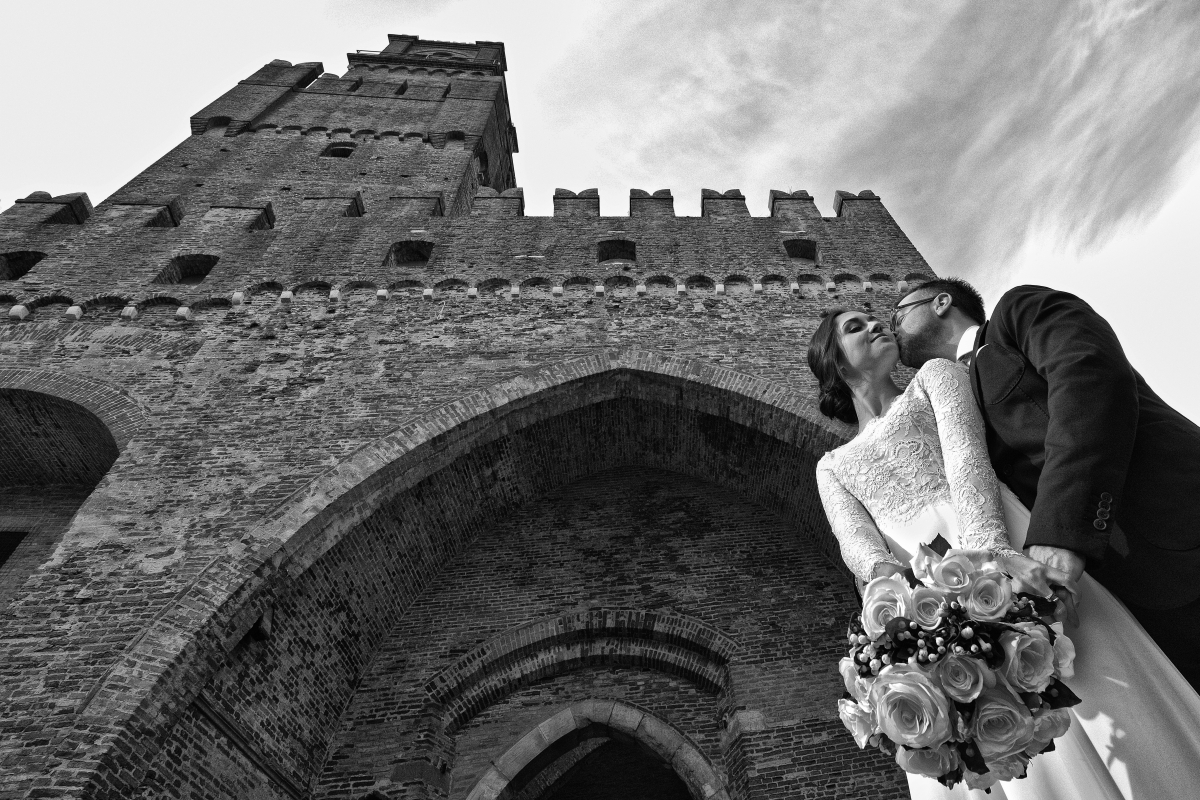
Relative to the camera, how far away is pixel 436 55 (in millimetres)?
25719

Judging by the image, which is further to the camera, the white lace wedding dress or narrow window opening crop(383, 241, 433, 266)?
narrow window opening crop(383, 241, 433, 266)

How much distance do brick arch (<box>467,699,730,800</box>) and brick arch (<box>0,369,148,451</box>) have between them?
174 inches

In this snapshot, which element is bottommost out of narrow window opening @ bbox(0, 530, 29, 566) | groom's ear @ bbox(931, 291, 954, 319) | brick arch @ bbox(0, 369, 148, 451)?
groom's ear @ bbox(931, 291, 954, 319)

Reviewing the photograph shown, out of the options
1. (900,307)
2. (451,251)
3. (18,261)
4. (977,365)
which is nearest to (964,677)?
(977,365)

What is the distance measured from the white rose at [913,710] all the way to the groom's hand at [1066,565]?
391 millimetres

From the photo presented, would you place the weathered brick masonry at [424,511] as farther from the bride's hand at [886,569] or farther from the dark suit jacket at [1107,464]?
the dark suit jacket at [1107,464]

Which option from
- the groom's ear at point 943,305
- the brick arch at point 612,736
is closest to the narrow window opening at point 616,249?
the brick arch at point 612,736

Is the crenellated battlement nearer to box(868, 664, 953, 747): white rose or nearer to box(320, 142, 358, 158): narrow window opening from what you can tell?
box(320, 142, 358, 158): narrow window opening

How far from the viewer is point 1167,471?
6.53 ft

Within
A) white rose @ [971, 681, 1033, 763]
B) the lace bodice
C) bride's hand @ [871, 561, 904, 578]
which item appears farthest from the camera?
bride's hand @ [871, 561, 904, 578]

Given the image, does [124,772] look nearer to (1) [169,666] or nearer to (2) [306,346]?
(1) [169,666]

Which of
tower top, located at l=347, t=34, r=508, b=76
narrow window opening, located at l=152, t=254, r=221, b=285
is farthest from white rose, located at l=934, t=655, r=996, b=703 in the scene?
tower top, located at l=347, t=34, r=508, b=76

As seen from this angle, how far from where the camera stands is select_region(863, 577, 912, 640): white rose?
6.57ft

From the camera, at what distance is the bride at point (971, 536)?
5.89 feet
